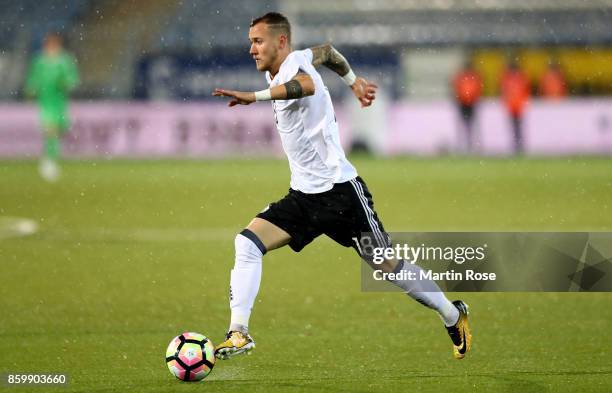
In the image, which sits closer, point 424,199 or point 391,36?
point 424,199

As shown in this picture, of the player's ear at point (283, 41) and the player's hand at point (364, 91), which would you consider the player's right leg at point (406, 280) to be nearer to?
the player's hand at point (364, 91)

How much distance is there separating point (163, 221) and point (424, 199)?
417 centimetres

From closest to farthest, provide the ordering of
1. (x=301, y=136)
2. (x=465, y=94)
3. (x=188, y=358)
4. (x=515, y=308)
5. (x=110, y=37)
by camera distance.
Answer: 1. (x=188, y=358)
2. (x=301, y=136)
3. (x=515, y=308)
4. (x=465, y=94)
5. (x=110, y=37)

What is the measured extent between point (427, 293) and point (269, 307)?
232 cm

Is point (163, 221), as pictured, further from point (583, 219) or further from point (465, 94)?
point (465, 94)

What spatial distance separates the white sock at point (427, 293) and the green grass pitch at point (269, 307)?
11.3 inches

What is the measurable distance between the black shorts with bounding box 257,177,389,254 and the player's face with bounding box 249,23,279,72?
799mm

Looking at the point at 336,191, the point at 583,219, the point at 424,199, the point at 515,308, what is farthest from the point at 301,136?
the point at 424,199

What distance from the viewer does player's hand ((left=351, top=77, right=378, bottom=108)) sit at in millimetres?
6930

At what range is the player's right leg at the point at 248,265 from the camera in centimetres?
625

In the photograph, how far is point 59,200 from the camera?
16.5 m

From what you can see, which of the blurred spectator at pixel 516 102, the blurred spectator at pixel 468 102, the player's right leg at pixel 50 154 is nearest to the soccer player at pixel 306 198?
the player's right leg at pixel 50 154

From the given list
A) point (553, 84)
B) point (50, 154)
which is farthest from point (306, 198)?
point (553, 84)

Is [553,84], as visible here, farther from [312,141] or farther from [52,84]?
[312,141]
